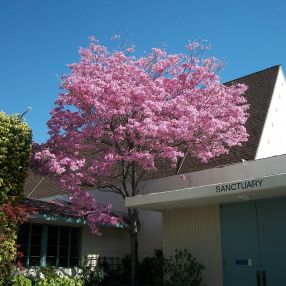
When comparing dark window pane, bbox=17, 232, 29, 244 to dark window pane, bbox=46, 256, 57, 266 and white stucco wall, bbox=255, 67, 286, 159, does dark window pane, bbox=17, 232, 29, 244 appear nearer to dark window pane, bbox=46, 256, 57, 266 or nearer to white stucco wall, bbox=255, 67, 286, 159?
dark window pane, bbox=46, 256, 57, 266

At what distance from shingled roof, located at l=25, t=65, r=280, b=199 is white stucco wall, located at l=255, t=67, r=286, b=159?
0.73 ft

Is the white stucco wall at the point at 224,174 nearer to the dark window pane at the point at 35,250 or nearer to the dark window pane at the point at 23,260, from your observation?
the dark window pane at the point at 35,250

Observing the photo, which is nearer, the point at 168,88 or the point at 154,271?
the point at 154,271

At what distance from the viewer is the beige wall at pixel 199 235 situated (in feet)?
44.0

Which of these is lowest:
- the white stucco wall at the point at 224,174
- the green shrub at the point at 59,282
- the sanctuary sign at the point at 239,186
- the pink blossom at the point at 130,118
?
the green shrub at the point at 59,282

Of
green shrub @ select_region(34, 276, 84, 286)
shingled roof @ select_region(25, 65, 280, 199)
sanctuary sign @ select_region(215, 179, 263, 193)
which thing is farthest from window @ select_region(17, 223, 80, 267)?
sanctuary sign @ select_region(215, 179, 263, 193)

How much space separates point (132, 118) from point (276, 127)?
679cm

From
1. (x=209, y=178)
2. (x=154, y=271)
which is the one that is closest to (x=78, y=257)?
(x=154, y=271)

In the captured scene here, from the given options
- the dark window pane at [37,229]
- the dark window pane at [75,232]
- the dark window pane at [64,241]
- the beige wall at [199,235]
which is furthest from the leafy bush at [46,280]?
the beige wall at [199,235]

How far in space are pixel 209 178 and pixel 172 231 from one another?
8.84 feet

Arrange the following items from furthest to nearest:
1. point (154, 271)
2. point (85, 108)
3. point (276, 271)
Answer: point (85, 108)
point (154, 271)
point (276, 271)

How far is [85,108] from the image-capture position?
1498cm

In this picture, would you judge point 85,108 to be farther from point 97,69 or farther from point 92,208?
point 92,208

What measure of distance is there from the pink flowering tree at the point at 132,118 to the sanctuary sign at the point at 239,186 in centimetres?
319
